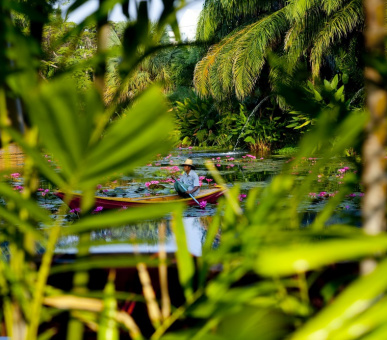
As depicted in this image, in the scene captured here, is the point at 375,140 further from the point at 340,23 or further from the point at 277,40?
the point at 277,40

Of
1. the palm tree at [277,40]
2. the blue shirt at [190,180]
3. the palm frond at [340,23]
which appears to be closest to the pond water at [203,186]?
the blue shirt at [190,180]

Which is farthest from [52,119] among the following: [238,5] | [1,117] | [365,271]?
[238,5]

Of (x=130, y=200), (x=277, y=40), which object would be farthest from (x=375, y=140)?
(x=277, y=40)

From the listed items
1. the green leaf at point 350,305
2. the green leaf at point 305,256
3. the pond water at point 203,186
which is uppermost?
the green leaf at point 305,256

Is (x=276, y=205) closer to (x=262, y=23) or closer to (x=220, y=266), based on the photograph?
(x=220, y=266)

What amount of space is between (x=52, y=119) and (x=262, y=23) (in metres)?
9.03

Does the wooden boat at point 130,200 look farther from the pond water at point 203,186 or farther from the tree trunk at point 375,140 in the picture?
the tree trunk at point 375,140

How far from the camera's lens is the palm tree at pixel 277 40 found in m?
7.77

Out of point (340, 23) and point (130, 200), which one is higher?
point (340, 23)

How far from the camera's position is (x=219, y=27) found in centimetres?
1168

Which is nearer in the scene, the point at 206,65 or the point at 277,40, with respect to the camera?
the point at 206,65

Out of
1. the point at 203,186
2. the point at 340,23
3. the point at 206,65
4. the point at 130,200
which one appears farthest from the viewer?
the point at 206,65

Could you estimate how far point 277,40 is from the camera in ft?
31.8

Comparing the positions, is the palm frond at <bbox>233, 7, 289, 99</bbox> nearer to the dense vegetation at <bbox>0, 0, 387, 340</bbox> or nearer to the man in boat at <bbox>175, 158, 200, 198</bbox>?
the man in boat at <bbox>175, 158, 200, 198</bbox>
